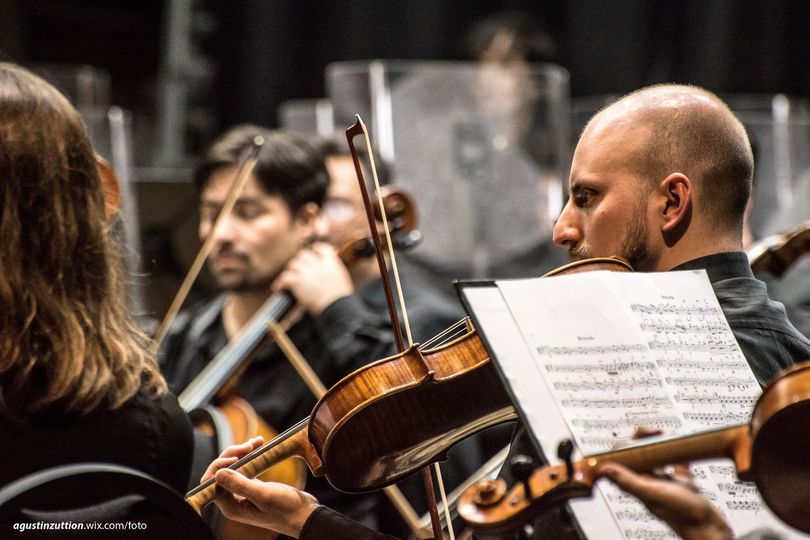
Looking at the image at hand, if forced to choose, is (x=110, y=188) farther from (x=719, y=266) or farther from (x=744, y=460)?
(x=744, y=460)

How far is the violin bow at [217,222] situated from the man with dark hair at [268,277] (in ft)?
0.09

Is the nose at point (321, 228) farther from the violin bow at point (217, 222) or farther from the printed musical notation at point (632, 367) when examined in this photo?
the printed musical notation at point (632, 367)

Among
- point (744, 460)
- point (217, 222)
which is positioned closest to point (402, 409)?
point (744, 460)

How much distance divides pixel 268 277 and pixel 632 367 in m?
2.03

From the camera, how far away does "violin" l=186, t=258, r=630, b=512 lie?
134cm

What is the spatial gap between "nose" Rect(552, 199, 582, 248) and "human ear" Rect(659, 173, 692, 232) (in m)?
0.12

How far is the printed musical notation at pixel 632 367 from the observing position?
1141 millimetres

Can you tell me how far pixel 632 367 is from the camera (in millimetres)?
1188

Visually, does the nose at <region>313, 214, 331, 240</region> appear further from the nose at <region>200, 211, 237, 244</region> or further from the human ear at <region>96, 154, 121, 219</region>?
the human ear at <region>96, 154, 121, 219</region>

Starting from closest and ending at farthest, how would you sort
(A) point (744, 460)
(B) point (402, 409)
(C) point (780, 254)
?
(A) point (744, 460) < (B) point (402, 409) < (C) point (780, 254)

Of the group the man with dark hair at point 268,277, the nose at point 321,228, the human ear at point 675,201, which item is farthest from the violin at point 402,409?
the nose at point 321,228

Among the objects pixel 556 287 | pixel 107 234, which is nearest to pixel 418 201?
pixel 107 234

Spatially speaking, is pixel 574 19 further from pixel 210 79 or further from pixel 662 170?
pixel 662 170

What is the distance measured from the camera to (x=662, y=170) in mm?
1562
